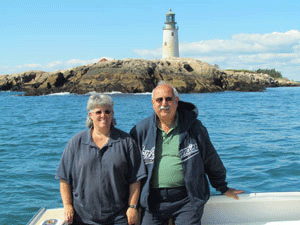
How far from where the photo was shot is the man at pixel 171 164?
321cm

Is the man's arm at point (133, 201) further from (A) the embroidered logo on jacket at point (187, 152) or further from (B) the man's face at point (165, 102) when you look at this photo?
(B) the man's face at point (165, 102)

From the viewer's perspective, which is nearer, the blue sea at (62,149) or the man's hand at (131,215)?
the man's hand at (131,215)

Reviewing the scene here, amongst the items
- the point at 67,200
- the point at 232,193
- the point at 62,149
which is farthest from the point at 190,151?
the point at 62,149

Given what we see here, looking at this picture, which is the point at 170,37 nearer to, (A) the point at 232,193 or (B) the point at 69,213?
(A) the point at 232,193

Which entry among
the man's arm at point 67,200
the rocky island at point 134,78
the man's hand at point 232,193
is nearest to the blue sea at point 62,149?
the man's arm at point 67,200

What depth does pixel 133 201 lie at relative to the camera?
3.18 metres

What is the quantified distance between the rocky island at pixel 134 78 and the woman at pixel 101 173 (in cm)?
4065

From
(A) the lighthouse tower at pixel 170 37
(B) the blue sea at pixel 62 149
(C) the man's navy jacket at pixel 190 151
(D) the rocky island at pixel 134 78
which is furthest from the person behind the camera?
(A) the lighthouse tower at pixel 170 37

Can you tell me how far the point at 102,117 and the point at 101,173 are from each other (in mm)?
476

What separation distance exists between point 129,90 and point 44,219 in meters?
41.8

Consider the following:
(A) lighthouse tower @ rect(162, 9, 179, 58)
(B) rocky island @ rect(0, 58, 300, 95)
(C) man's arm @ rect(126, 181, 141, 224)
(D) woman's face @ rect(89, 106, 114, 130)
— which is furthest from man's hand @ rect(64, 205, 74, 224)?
(A) lighthouse tower @ rect(162, 9, 179, 58)

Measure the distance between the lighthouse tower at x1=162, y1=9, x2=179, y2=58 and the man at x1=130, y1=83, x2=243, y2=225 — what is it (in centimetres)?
6442

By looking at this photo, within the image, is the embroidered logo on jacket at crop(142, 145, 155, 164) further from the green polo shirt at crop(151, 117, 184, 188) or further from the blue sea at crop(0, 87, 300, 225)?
the blue sea at crop(0, 87, 300, 225)

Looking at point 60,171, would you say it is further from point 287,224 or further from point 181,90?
point 181,90
